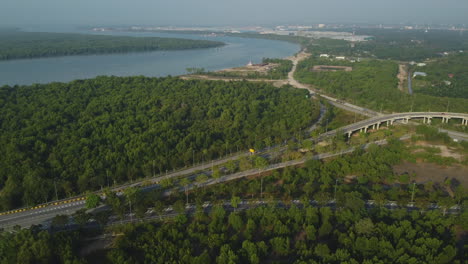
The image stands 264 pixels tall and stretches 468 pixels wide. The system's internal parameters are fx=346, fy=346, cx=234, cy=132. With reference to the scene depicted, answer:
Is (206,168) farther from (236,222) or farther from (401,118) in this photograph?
(401,118)

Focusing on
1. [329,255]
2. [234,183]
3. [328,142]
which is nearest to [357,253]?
[329,255]

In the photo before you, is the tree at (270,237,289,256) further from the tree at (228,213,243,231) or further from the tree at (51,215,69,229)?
the tree at (51,215,69,229)

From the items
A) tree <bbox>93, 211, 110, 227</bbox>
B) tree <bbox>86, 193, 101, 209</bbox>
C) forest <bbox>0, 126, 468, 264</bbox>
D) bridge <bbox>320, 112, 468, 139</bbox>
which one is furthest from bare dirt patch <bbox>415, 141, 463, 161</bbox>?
tree <bbox>86, 193, 101, 209</bbox>

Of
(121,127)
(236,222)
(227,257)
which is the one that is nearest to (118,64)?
(121,127)

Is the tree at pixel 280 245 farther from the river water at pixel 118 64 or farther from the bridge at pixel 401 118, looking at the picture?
the river water at pixel 118 64

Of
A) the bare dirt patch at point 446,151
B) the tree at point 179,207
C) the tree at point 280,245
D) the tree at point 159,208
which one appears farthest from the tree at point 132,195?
the bare dirt patch at point 446,151
